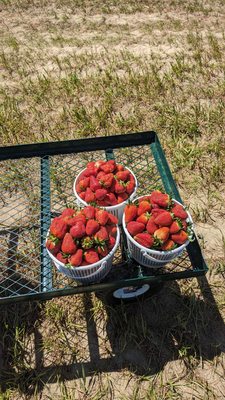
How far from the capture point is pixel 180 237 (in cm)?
179

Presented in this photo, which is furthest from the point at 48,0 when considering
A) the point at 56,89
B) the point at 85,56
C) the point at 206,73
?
the point at 206,73

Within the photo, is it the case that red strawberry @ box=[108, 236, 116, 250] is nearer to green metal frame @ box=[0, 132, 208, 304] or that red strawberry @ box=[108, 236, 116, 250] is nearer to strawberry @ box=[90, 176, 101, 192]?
green metal frame @ box=[0, 132, 208, 304]

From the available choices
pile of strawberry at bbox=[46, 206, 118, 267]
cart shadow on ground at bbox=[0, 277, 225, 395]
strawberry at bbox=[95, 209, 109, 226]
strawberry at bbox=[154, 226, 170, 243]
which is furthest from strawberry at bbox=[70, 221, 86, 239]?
cart shadow on ground at bbox=[0, 277, 225, 395]

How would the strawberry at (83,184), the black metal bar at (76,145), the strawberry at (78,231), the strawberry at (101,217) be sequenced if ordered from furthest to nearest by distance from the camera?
the black metal bar at (76,145) < the strawberry at (83,184) < the strawberry at (101,217) < the strawberry at (78,231)

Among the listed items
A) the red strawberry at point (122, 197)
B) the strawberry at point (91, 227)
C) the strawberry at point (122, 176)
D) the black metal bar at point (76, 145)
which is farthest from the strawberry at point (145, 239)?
the black metal bar at point (76, 145)

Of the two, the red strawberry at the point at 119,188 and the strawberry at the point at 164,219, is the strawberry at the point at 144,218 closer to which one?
the strawberry at the point at 164,219

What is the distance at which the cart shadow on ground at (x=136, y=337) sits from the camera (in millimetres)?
2225

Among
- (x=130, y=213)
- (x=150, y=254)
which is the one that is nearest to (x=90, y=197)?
(x=130, y=213)

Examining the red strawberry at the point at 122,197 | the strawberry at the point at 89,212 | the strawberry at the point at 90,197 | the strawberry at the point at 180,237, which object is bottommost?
the red strawberry at the point at 122,197

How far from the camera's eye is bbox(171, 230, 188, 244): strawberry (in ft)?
5.88

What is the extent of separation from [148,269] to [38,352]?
3.25 feet

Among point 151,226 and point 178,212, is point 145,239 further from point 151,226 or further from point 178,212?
point 178,212

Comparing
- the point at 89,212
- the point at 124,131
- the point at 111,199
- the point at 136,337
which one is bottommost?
the point at 136,337

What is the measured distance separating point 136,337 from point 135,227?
37.6 inches
